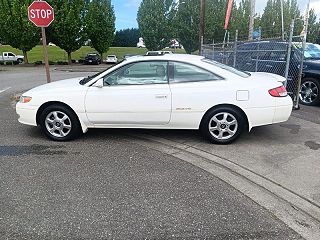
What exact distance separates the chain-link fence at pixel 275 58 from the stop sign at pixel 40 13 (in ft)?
19.2

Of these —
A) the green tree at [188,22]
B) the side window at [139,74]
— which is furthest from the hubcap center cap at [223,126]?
the green tree at [188,22]

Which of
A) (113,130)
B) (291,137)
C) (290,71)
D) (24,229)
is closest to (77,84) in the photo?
(113,130)

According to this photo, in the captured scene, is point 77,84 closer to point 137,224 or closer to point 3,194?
point 3,194

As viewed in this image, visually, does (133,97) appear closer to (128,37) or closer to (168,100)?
(168,100)

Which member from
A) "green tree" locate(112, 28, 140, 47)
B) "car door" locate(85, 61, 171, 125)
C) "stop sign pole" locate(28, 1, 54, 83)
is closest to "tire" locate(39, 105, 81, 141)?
"car door" locate(85, 61, 171, 125)

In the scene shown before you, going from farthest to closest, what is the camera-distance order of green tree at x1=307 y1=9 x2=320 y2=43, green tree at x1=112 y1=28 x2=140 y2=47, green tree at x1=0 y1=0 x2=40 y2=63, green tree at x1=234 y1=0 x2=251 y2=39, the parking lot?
green tree at x1=112 y1=28 x2=140 y2=47, green tree at x1=307 y1=9 x2=320 y2=43, green tree at x1=234 y1=0 x2=251 y2=39, green tree at x1=0 y1=0 x2=40 y2=63, the parking lot

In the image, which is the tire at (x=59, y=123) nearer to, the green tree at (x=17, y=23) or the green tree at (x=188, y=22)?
the green tree at (x=17, y=23)

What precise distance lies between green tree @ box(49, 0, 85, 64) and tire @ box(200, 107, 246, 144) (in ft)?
Answer: 102

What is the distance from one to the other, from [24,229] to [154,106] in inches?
105

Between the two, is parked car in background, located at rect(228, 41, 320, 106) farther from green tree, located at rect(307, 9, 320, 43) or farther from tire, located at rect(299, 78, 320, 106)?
green tree, located at rect(307, 9, 320, 43)

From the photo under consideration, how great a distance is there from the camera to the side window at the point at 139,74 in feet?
15.8

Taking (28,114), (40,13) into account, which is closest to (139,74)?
(28,114)

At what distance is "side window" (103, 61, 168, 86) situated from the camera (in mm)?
4809

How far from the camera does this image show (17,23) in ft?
99.0
